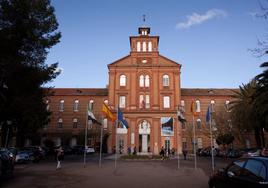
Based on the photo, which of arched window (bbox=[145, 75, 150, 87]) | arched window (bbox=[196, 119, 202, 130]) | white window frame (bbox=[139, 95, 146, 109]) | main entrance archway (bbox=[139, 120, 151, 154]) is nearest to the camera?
main entrance archway (bbox=[139, 120, 151, 154])

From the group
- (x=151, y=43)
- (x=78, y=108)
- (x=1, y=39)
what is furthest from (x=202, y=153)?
(x=1, y=39)

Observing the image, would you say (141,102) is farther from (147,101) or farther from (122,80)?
(122,80)

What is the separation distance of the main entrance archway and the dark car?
45.8 meters

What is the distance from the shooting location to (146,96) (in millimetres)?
55812

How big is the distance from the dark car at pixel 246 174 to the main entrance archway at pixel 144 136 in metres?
45.8

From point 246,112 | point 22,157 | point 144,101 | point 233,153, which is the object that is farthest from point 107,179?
point 144,101

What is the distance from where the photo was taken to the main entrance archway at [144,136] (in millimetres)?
53750

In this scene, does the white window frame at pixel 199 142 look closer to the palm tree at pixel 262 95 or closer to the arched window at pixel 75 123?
the arched window at pixel 75 123

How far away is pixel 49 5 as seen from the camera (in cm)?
2792

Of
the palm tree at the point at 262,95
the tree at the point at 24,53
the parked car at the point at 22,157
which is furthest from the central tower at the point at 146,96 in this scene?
the tree at the point at 24,53

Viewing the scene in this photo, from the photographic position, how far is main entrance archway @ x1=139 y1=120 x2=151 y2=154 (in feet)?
176

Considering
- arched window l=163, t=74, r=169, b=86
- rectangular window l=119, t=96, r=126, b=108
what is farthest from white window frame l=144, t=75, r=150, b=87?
rectangular window l=119, t=96, r=126, b=108

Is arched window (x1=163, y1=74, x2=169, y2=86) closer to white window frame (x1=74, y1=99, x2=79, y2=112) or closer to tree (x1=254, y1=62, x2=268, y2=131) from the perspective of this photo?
white window frame (x1=74, y1=99, x2=79, y2=112)

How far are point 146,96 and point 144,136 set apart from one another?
756cm
